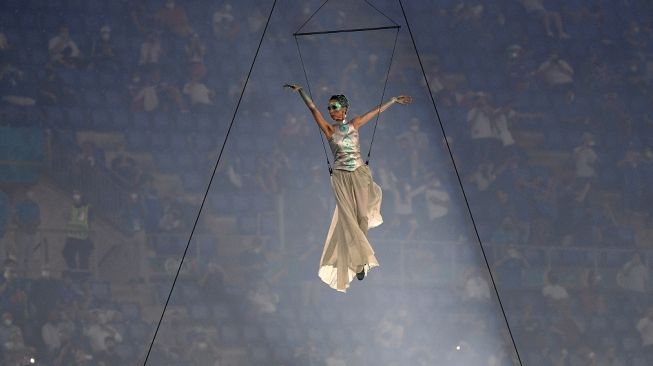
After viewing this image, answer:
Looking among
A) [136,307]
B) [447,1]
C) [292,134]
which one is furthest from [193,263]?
[447,1]

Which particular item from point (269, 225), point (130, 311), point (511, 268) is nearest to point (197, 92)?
point (269, 225)

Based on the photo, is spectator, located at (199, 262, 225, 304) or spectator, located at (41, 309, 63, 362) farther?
spectator, located at (199, 262, 225, 304)

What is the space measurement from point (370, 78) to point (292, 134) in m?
1.13

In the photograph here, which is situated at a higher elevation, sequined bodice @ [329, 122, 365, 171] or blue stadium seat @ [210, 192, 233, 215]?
sequined bodice @ [329, 122, 365, 171]

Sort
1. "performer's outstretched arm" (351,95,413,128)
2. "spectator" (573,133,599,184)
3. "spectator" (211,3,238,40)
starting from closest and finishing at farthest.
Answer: "performer's outstretched arm" (351,95,413,128), "spectator" (211,3,238,40), "spectator" (573,133,599,184)

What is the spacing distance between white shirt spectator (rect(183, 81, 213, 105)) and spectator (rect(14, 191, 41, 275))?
201 cm

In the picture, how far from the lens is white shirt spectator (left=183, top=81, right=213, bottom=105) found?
55.0ft

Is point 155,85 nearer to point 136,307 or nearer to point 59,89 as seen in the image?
point 59,89

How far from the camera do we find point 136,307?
16062 millimetres

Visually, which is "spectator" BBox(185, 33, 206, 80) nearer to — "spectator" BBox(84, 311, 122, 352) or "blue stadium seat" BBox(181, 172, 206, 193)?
"blue stadium seat" BBox(181, 172, 206, 193)

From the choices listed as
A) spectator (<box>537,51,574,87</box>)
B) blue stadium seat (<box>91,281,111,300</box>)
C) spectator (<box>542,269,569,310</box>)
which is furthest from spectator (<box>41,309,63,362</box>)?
spectator (<box>537,51,574,87</box>)

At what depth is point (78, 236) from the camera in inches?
633

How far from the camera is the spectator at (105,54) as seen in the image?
16547 millimetres

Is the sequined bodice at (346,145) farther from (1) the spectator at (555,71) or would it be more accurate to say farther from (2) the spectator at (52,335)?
(1) the spectator at (555,71)
